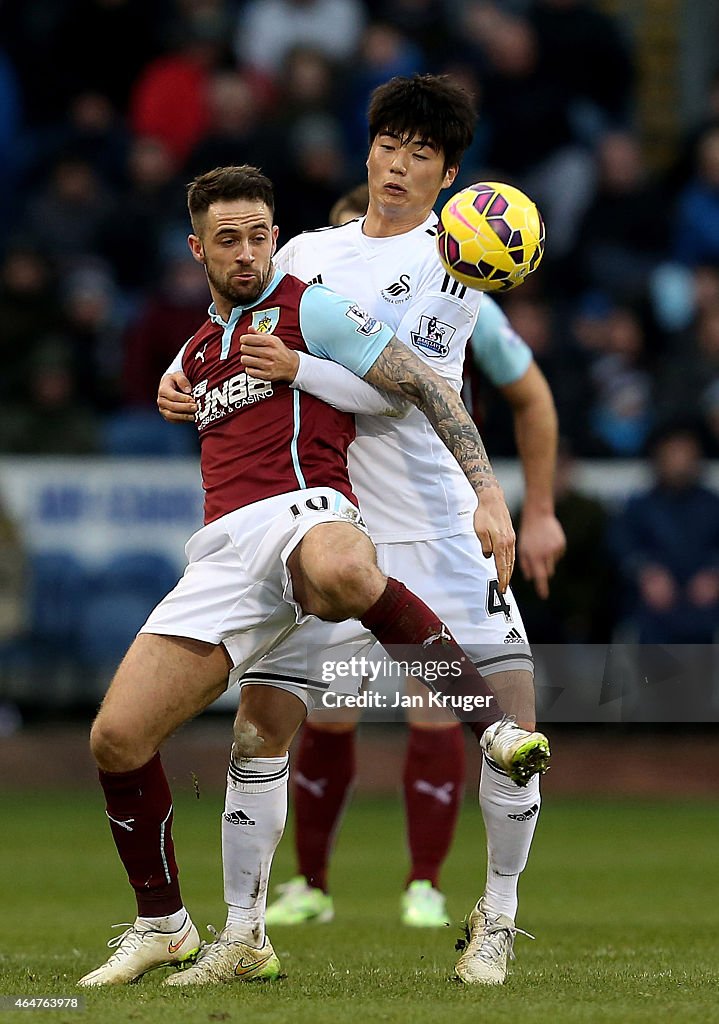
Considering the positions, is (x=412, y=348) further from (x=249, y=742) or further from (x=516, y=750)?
(x=516, y=750)

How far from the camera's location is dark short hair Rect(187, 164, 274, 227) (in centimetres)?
534

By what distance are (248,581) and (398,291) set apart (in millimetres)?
1160

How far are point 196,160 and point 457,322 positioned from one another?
8.49 metres

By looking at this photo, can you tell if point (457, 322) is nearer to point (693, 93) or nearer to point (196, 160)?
point (196, 160)

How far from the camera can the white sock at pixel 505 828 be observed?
5.45m

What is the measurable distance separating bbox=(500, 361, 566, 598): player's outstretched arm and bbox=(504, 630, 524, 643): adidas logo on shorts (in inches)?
32.8

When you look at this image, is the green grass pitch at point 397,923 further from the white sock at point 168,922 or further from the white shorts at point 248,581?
the white shorts at point 248,581

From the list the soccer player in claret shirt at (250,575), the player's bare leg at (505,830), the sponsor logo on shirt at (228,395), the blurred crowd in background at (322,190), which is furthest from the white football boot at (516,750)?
the blurred crowd in background at (322,190)

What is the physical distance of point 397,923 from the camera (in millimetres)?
7020

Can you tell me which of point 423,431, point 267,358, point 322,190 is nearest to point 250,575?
point 267,358

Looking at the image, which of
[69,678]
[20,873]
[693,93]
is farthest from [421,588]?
[693,93]

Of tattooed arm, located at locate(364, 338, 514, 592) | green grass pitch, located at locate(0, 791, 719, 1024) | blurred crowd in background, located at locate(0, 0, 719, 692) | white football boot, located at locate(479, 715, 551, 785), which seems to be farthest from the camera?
blurred crowd in background, located at locate(0, 0, 719, 692)

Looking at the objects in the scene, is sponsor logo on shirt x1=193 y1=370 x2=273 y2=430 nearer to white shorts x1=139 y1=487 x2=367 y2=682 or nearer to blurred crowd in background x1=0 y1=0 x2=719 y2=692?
white shorts x1=139 y1=487 x2=367 y2=682

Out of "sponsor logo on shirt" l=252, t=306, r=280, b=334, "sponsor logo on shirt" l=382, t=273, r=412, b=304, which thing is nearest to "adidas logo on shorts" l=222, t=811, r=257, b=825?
"sponsor logo on shirt" l=252, t=306, r=280, b=334
